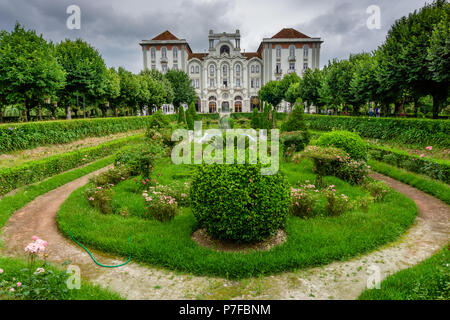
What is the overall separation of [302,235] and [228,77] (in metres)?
58.8

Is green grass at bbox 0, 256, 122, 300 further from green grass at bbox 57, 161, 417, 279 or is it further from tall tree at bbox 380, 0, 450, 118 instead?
tall tree at bbox 380, 0, 450, 118

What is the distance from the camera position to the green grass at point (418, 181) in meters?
7.79

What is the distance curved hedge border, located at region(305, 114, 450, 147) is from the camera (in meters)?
12.0

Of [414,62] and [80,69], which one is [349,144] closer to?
[414,62]

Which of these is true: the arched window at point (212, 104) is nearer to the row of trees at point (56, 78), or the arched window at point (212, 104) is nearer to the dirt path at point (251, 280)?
the row of trees at point (56, 78)

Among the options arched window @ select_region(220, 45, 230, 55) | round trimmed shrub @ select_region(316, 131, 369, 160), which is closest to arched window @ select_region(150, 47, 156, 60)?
arched window @ select_region(220, 45, 230, 55)

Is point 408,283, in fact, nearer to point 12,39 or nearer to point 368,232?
point 368,232

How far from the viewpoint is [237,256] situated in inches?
174

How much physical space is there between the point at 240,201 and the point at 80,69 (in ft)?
71.7

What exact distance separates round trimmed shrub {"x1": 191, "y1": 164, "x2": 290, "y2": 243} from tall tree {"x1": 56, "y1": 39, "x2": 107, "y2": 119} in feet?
67.6

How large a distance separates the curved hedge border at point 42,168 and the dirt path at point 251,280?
2905 mm

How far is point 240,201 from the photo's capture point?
14.7 ft

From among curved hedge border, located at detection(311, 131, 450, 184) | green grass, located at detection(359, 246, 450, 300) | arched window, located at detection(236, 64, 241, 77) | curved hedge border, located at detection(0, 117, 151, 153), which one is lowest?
green grass, located at detection(359, 246, 450, 300)

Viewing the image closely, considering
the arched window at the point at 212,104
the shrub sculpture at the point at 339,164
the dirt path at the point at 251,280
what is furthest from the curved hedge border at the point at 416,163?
the arched window at the point at 212,104
